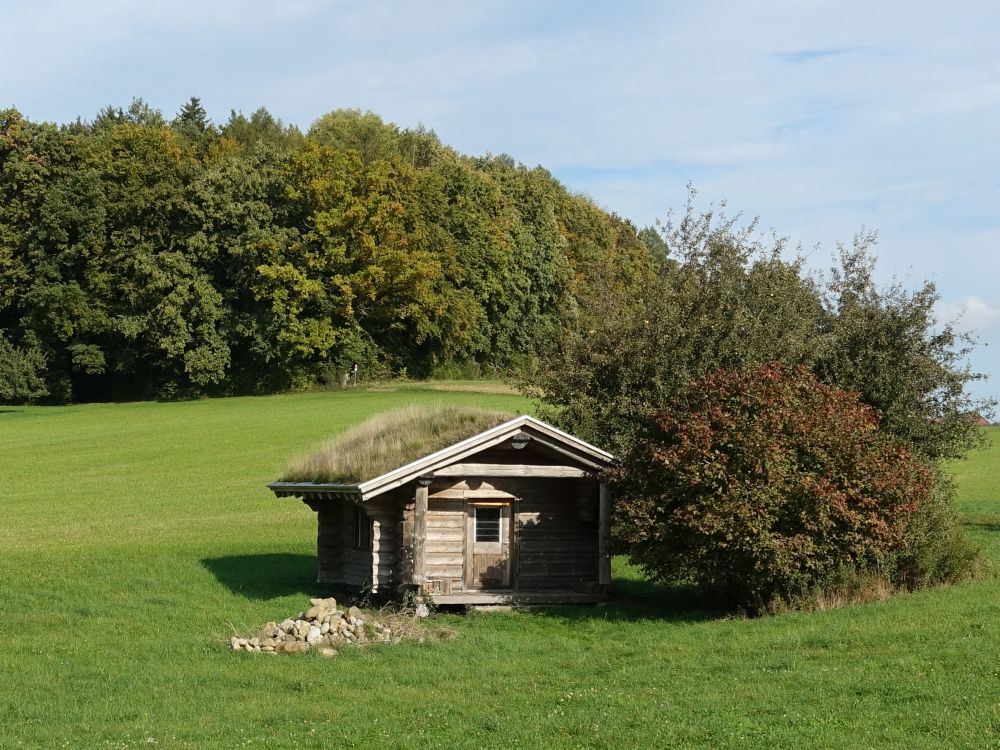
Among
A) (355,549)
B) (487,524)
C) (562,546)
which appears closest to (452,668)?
(487,524)

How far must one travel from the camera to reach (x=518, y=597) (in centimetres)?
2586

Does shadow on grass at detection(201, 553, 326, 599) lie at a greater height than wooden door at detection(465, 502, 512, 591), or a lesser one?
lesser

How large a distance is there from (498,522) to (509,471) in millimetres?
1702

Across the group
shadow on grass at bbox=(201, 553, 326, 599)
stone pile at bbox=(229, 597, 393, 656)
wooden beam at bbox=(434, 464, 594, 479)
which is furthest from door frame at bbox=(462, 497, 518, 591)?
stone pile at bbox=(229, 597, 393, 656)

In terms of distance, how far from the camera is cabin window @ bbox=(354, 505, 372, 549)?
89.8 ft

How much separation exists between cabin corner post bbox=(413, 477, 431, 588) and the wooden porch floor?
0.55m

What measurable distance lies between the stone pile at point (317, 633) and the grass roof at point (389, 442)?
354 cm

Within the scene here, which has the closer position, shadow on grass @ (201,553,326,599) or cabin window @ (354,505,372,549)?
shadow on grass @ (201,553,326,599)

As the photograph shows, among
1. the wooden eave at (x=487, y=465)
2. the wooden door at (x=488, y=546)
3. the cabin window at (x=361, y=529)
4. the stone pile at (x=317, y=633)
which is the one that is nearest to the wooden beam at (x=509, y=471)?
the wooden eave at (x=487, y=465)

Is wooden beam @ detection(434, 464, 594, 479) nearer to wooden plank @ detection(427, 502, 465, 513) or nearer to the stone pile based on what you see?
wooden plank @ detection(427, 502, 465, 513)

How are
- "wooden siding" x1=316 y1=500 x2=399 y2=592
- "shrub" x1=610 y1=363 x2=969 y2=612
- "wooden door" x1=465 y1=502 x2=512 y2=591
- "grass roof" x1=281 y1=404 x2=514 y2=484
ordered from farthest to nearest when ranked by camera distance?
"wooden door" x1=465 y1=502 x2=512 y2=591 → "wooden siding" x1=316 y1=500 x2=399 y2=592 → "grass roof" x1=281 y1=404 x2=514 y2=484 → "shrub" x1=610 y1=363 x2=969 y2=612

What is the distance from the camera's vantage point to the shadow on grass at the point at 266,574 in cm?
2711

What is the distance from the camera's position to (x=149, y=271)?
227ft

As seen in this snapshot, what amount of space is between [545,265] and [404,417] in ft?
200
